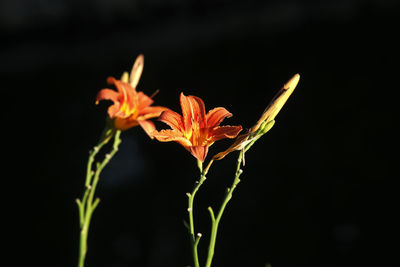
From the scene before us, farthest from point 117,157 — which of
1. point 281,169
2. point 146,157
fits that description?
point 281,169

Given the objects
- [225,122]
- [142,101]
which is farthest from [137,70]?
[225,122]

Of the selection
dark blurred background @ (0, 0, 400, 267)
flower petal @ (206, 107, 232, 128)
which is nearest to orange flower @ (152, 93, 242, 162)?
flower petal @ (206, 107, 232, 128)

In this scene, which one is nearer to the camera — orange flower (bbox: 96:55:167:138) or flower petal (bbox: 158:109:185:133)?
flower petal (bbox: 158:109:185:133)

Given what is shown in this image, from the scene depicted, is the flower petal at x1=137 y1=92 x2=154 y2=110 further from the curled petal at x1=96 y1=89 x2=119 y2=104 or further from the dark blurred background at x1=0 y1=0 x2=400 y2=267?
the dark blurred background at x1=0 y1=0 x2=400 y2=267

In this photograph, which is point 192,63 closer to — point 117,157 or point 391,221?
point 117,157

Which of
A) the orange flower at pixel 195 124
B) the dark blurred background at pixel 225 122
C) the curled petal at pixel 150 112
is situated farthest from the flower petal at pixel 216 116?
the dark blurred background at pixel 225 122

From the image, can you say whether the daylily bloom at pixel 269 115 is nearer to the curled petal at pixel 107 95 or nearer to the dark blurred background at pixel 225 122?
the curled petal at pixel 107 95
